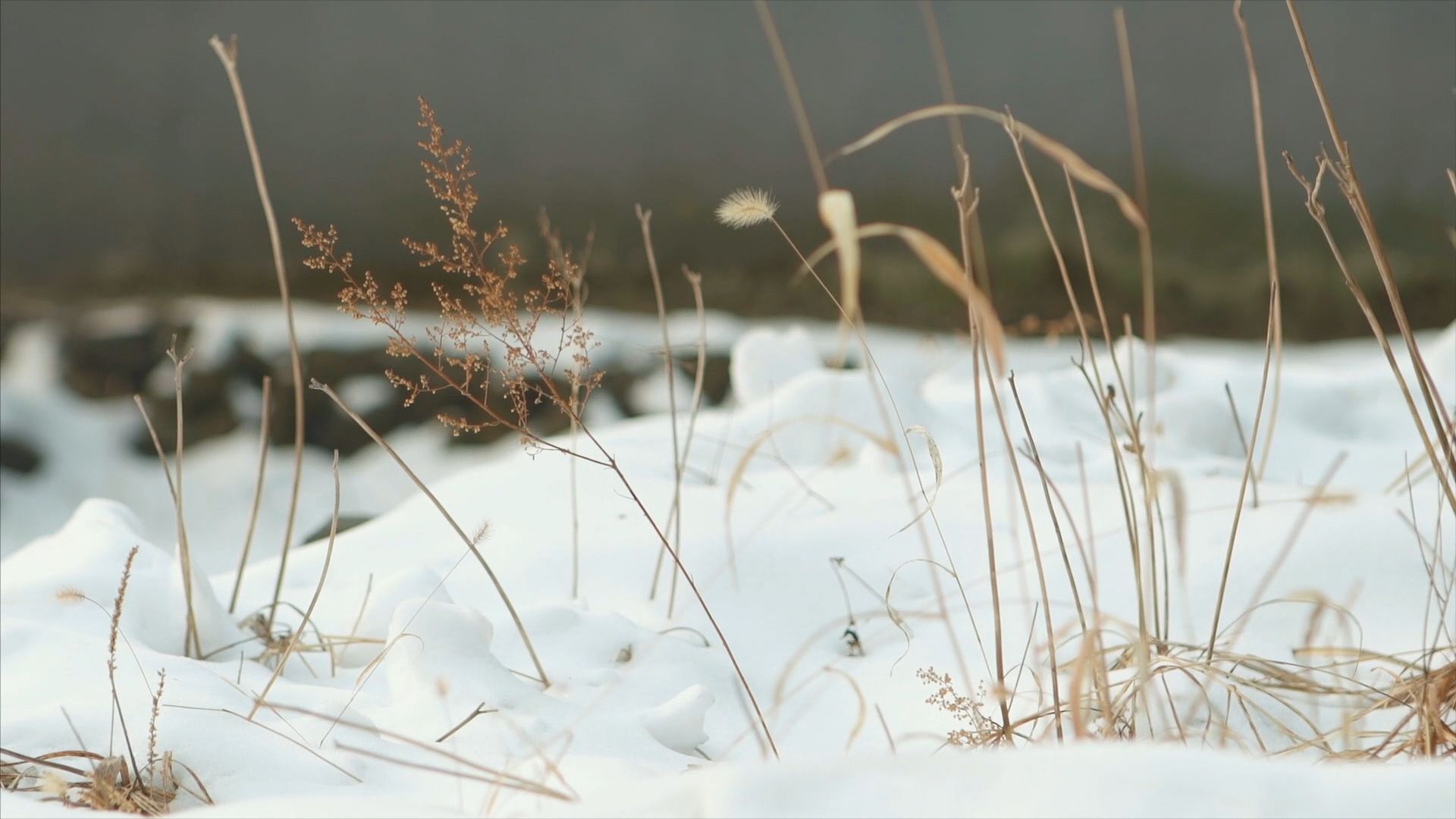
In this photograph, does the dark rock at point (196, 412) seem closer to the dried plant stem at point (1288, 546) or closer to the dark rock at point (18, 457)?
the dark rock at point (18, 457)

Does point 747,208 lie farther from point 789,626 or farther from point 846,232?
point 789,626

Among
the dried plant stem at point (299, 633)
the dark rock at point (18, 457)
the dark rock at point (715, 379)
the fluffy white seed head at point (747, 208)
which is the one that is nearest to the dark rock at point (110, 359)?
the dark rock at point (18, 457)

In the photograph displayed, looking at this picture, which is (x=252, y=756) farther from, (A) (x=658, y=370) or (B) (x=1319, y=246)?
(B) (x=1319, y=246)

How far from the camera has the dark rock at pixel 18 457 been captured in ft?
10.7

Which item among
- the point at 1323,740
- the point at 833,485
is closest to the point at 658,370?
the point at 833,485

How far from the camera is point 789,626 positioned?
1.14 meters

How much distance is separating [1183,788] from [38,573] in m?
1.14

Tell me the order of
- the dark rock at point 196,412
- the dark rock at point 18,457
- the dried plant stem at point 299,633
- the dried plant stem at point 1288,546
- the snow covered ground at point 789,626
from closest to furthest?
the snow covered ground at point 789,626
the dried plant stem at point 1288,546
the dried plant stem at point 299,633
the dark rock at point 18,457
the dark rock at point 196,412

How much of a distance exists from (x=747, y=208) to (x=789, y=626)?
21.9 inches

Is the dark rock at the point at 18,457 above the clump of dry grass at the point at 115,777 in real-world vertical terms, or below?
below

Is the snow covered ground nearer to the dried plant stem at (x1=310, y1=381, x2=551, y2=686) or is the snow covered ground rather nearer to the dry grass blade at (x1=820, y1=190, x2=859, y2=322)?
the dried plant stem at (x1=310, y1=381, x2=551, y2=686)

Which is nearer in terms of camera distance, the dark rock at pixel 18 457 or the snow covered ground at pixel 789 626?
the snow covered ground at pixel 789 626

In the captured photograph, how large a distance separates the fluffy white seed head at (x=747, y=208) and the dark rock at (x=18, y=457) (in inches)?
132

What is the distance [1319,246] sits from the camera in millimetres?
3787
